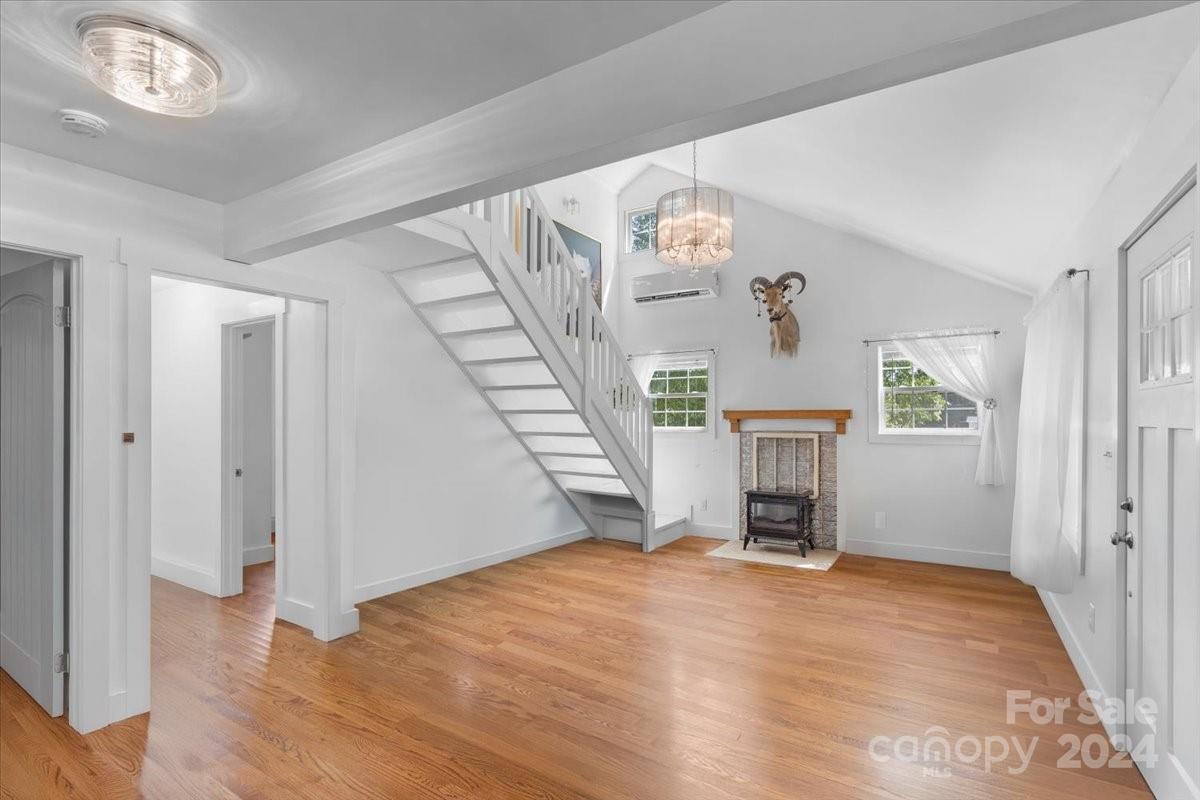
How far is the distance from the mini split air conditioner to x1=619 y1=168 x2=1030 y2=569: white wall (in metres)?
0.10

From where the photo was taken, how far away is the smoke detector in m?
2.12

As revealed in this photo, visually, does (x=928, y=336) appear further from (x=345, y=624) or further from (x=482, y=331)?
(x=345, y=624)

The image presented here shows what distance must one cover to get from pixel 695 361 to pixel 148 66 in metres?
5.49

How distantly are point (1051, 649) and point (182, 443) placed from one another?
6.24m

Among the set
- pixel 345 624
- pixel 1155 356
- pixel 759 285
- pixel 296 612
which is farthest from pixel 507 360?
pixel 1155 356

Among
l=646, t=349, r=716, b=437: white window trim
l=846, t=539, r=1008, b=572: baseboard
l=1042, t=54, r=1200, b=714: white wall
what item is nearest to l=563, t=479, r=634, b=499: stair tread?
l=646, t=349, r=716, b=437: white window trim

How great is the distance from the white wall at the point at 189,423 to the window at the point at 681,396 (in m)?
4.10

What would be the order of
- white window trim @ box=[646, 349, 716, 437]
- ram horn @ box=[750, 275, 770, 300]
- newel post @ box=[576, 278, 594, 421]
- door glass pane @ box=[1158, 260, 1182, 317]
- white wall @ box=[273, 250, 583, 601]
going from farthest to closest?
1. white window trim @ box=[646, 349, 716, 437]
2. ram horn @ box=[750, 275, 770, 300]
3. newel post @ box=[576, 278, 594, 421]
4. white wall @ box=[273, 250, 583, 601]
5. door glass pane @ box=[1158, 260, 1182, 317]

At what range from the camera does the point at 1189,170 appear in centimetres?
170

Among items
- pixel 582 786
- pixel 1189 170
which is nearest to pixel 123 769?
pixel 582 786

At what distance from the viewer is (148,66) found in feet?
5.46

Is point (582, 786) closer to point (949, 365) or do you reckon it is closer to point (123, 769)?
point (123, 769)

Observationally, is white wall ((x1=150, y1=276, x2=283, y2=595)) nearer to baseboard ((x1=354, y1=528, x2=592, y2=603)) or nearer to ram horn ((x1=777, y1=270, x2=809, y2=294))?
baseboard ((x1=354, y1=528, x2=592, y2=603))

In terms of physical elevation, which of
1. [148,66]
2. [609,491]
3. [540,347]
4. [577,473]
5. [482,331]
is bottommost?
[609,491]
